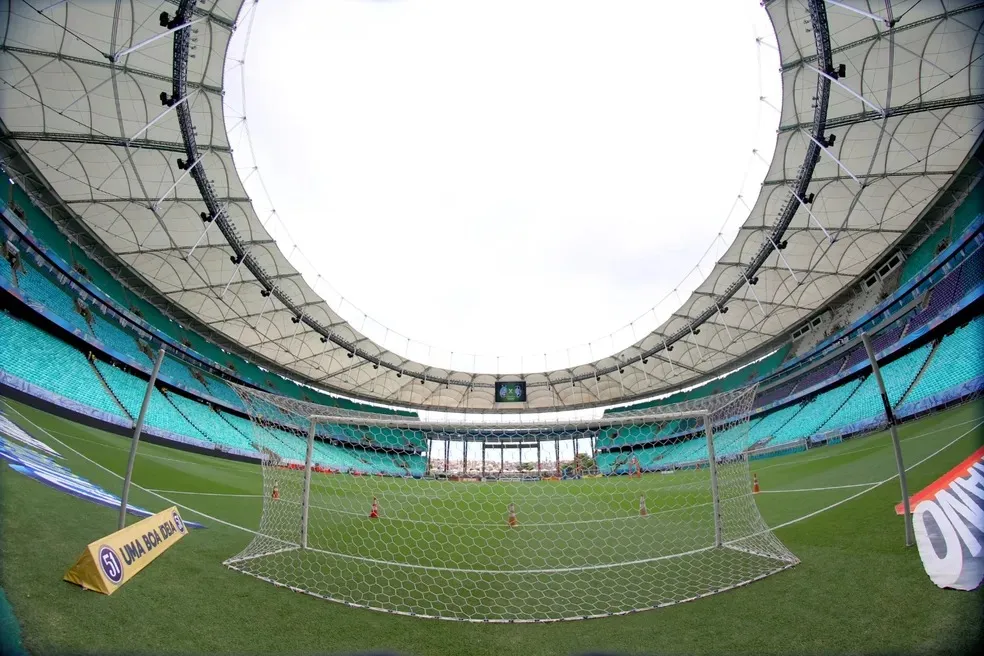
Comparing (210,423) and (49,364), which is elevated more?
(49,364)

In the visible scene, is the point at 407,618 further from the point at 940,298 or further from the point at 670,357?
the point at 670,357

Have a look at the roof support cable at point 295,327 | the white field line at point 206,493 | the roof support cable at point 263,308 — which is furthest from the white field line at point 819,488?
the roof support cable at point 295,327

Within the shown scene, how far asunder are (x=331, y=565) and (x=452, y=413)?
42171 millimetres

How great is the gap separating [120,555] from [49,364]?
1721 cm

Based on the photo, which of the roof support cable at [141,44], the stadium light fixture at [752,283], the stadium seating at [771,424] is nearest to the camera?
the roof support cable at [141,44]

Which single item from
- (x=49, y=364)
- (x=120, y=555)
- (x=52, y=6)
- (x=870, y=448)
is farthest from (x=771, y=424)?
(x=52, y=6)

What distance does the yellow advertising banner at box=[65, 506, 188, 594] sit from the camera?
360cm

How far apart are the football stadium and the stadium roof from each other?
119mm

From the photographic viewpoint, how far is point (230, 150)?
711 inches

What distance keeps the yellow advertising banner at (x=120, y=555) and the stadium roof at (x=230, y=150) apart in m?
11.8

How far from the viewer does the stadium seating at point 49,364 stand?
14195 millimetres

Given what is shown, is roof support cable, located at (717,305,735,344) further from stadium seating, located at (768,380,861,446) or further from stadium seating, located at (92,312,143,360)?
stadium seating, located at (92,312,143,360)

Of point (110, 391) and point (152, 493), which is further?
point (110, 391)

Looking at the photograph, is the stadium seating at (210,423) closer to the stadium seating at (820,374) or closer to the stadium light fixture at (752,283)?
the stadium light fixture at (752,283)
